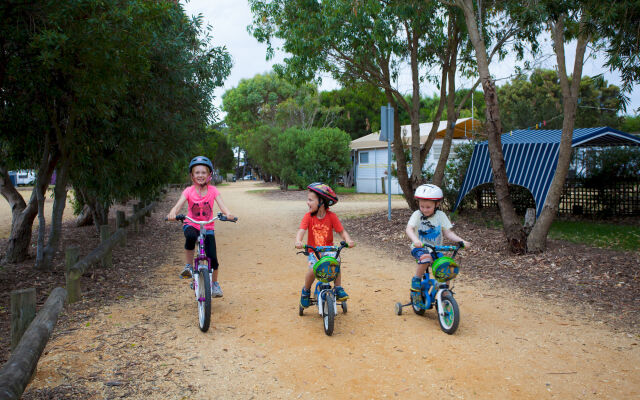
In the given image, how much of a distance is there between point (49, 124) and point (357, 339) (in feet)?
19.6

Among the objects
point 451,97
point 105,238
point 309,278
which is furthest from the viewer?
point 451,97

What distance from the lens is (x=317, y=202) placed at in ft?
17.4

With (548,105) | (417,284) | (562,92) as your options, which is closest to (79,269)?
(417,284)

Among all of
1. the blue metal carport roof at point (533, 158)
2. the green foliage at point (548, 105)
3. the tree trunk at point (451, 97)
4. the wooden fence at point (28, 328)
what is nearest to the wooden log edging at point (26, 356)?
the wooden fence at point (28, 328)

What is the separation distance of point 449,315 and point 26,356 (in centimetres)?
364

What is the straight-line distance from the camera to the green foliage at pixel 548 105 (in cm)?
3544

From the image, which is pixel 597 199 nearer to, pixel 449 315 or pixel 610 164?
pixel 610 164

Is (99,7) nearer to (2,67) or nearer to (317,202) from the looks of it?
(2,67)

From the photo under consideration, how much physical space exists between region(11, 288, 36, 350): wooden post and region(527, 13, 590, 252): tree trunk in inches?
305

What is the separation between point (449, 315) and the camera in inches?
197

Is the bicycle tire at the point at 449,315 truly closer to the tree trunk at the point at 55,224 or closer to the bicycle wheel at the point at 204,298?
the bicycle wheel at the point at 204,298

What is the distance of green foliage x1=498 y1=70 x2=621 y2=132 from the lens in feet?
116

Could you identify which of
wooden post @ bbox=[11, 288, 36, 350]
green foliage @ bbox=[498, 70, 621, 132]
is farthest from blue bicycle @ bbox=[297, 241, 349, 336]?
green foliage @ bbox=[498, 70, 621, 132]

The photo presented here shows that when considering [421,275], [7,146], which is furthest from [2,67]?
[421,275]
